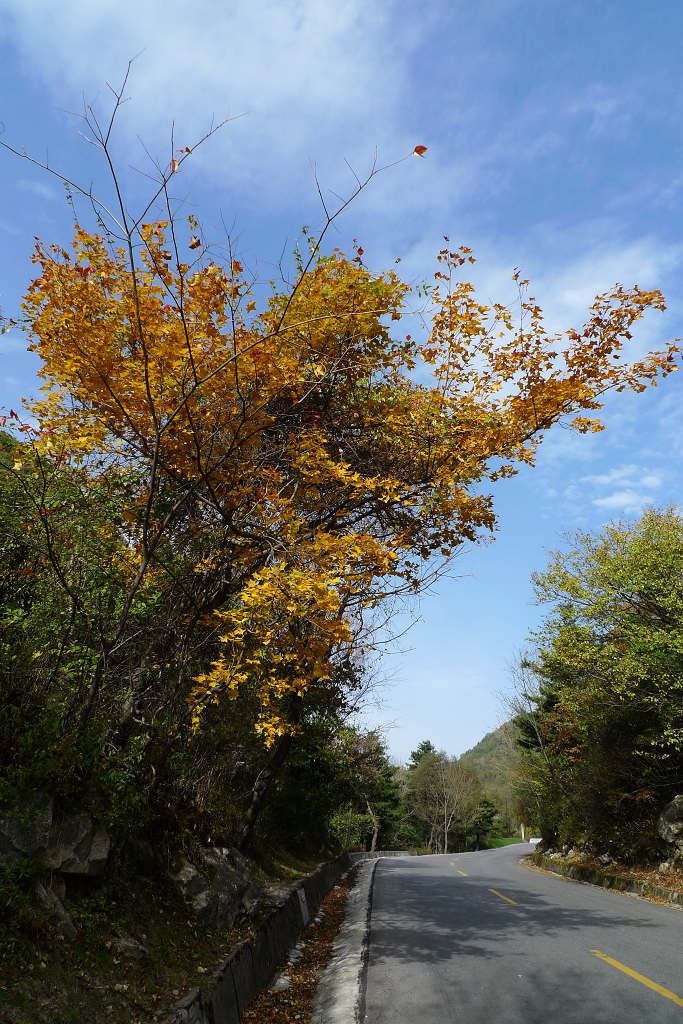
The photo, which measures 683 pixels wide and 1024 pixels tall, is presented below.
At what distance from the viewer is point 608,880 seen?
683 inches

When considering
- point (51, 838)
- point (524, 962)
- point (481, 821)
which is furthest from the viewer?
point (481, 821)

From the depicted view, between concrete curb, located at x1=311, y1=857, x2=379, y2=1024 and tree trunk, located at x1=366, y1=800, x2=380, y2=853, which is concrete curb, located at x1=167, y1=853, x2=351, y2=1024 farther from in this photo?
tree trunk, located at x1=366, y1=800, x2=380, y2=853

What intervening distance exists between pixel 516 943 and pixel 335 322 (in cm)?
884

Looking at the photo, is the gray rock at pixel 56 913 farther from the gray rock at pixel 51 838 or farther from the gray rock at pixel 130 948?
the gray rock at pixel 130 948

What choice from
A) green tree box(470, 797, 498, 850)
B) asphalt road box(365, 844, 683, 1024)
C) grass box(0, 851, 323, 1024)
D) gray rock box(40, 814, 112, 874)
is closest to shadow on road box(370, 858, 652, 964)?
asphalt road box(365, 844, 683, 1024)

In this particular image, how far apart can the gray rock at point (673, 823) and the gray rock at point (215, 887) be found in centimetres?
1321

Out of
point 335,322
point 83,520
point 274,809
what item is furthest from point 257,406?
point 274,809

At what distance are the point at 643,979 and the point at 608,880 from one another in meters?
12.6

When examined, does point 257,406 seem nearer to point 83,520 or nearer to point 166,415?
point 166,415

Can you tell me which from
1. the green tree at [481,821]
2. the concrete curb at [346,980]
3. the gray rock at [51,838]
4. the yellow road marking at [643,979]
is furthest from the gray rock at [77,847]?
the green tree at [481,821]

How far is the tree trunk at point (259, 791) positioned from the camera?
480 inches

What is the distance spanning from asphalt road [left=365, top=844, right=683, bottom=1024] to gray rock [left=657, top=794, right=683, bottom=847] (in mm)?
3793

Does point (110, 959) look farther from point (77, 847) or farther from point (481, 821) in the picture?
point (481, 821)

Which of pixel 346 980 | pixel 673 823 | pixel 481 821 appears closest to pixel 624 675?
pixel 673 823
